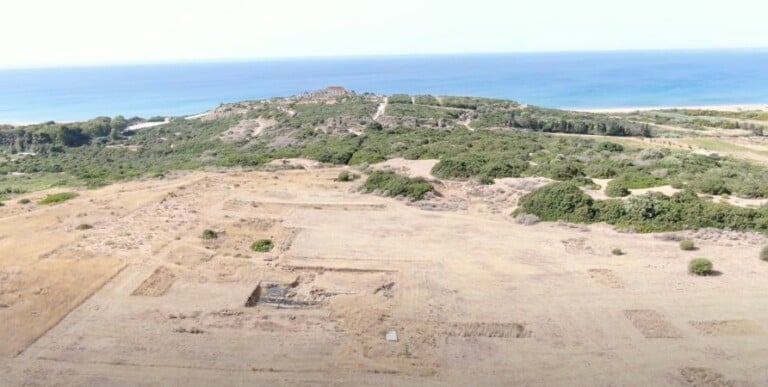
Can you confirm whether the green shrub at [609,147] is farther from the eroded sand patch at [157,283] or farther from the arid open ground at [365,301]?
the eroded sand patch at [157,283]

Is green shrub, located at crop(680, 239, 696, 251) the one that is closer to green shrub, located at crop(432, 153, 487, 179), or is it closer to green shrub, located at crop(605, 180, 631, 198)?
green shrub, located at crop(605, 180, 631, 198)

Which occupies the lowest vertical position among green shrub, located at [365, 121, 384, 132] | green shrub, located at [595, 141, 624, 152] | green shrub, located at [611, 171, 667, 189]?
green shrub, located at [611, 171, 667, 189]

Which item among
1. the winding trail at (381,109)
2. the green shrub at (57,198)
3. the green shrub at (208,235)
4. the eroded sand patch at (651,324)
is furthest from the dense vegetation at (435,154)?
the green shrub at (208,235)

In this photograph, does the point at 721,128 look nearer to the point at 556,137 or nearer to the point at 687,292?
the point at 556,137

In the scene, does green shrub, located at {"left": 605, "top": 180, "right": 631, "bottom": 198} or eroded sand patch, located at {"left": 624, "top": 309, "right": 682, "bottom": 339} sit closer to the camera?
eroded sand patch, located at {"left": 624, "top": 309, "right": 682, "bottom": 339}

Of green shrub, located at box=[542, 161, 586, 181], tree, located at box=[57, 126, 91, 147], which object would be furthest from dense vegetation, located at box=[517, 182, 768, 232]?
tree, located at box=[57, 126, 91, 147]

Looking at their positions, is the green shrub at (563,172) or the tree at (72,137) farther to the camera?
the tree at (72,137)

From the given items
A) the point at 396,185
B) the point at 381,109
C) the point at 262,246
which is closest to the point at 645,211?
the point at 396,185
